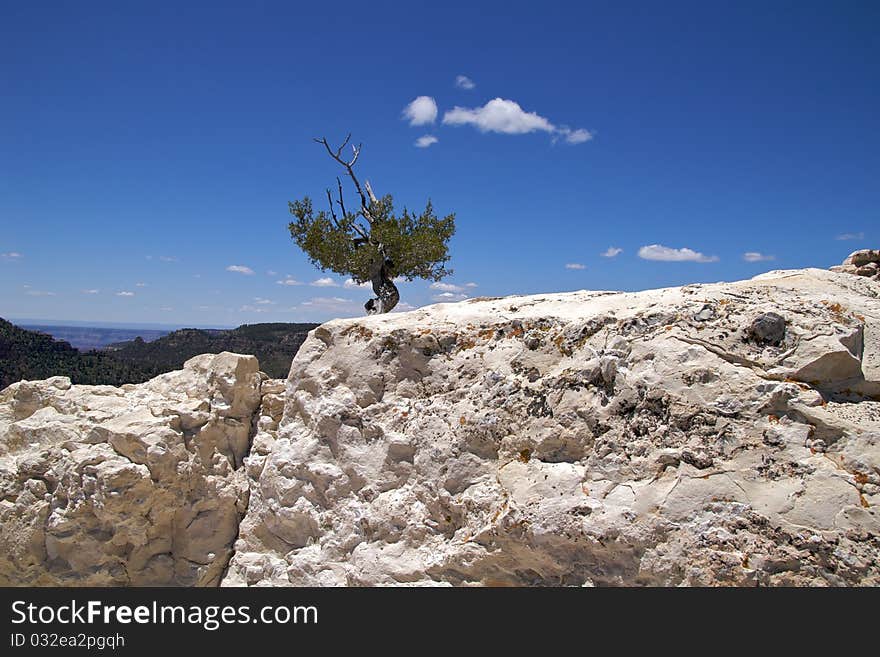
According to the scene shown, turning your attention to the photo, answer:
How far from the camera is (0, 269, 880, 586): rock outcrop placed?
4.70 meters

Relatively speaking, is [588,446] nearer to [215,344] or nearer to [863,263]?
[863,263]

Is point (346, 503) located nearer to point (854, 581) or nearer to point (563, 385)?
point (563, 385)

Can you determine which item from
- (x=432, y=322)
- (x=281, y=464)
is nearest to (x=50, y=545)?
(x=281, y=464)

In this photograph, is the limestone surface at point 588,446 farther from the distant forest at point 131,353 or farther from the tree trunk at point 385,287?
the distant forest at point 131,353

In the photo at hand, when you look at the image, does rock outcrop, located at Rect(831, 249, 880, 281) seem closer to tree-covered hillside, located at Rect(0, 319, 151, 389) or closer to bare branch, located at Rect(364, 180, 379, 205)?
Answer: bare branch, located at Rect(364, 180, 379, 205)

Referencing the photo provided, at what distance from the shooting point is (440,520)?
6.02 m

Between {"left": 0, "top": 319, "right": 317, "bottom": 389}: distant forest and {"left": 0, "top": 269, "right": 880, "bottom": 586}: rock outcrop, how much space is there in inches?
992

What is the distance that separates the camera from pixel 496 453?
19.9 ft

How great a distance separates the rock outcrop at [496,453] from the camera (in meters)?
4.70

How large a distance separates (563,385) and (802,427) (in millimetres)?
2166

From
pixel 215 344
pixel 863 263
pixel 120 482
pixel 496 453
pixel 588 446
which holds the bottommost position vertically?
pixel 120 482

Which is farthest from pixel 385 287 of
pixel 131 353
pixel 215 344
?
pixel 131 353

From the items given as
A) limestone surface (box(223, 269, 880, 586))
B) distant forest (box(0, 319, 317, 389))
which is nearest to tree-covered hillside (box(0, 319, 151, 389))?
distant forest (box(0, 319, 317, 389))

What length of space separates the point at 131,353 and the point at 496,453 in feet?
194
